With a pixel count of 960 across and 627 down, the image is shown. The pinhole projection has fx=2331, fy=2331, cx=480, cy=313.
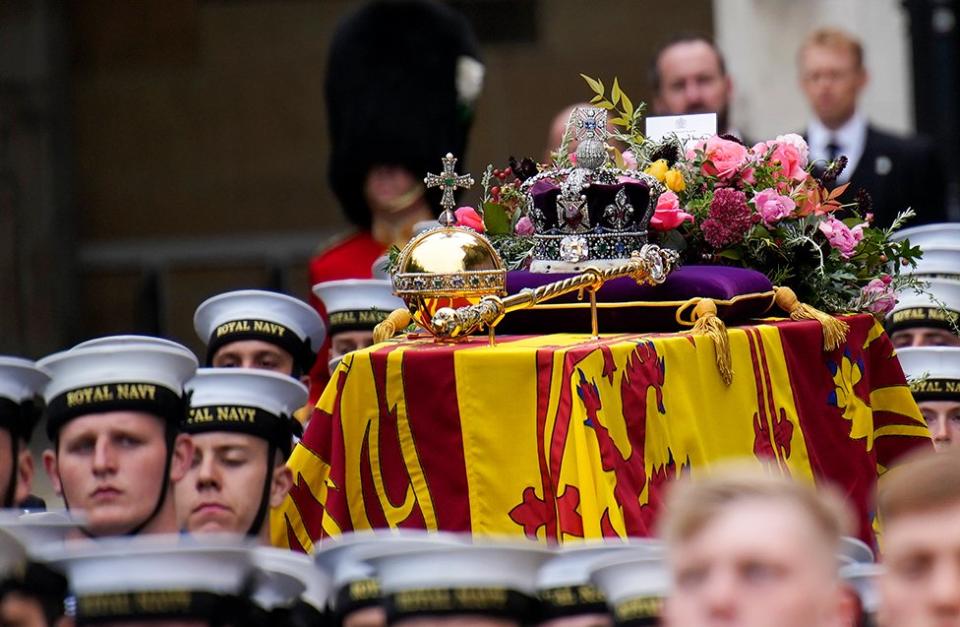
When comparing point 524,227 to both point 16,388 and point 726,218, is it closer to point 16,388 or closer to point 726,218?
point 726,218

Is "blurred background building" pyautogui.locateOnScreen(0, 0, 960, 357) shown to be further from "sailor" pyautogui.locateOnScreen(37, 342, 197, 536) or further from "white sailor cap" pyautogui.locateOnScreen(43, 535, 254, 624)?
"white sailor cap" pyautogui.locateOnScreen(43, 535, 254, 624)

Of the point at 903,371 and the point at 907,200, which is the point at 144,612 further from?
the point at 907,200

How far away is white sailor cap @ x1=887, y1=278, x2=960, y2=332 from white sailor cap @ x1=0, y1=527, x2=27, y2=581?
375cm

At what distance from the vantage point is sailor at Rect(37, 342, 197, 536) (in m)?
5.24

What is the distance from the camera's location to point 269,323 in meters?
6.88

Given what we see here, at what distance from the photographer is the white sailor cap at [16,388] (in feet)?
19.1

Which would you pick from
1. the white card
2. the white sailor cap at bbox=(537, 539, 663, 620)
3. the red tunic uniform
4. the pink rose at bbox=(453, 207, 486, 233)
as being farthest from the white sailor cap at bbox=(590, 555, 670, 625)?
the red tunic uniform

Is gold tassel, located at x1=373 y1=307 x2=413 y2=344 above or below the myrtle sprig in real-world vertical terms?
below

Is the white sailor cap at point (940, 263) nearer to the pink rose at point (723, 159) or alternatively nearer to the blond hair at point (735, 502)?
the pink rose at point (723, 159)

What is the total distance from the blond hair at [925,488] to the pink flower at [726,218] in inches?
111

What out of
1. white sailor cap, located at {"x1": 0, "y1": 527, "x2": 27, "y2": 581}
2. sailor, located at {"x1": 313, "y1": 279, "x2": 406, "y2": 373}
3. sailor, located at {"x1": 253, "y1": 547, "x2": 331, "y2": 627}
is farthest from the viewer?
sailor, located at {"x1": 313, "y1": 279, "x2": 406, "y2": 373}

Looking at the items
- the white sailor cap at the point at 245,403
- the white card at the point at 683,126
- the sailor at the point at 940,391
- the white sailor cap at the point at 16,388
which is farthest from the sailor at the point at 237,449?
the sailor at the point at 940,391

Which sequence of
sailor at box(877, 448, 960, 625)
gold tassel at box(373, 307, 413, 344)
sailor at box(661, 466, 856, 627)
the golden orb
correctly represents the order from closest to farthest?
1. sailor at box(661, 466, 856, 627)
2. sailor at box(877, 448, 960, 625)
3. the golden orb
4. gold tassel at box(373, 307, 413, 344)

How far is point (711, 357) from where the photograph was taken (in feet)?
19.2
